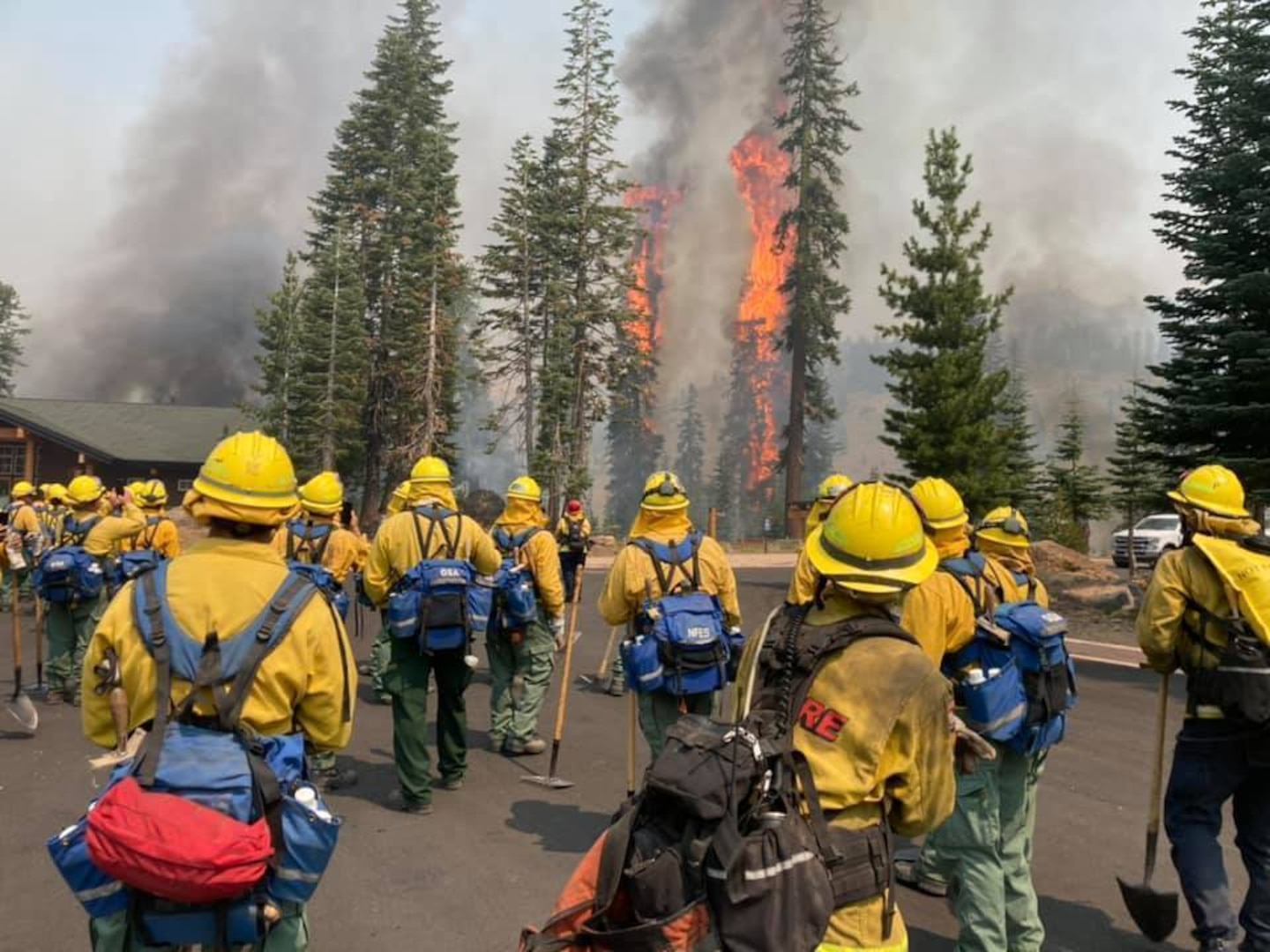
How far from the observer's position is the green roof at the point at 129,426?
33094 millimetres

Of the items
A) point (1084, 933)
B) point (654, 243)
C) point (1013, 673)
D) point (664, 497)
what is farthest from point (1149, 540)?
point (654, 243)

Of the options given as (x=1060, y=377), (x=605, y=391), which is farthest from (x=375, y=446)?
(x=1060, y=377)

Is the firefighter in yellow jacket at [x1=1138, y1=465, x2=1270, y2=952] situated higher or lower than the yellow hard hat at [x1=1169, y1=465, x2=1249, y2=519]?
lower

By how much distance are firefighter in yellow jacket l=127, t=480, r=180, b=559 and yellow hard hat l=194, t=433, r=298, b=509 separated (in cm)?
709

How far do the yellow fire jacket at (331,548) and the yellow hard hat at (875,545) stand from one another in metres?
5.79

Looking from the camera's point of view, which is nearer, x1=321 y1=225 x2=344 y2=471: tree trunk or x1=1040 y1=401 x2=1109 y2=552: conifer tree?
x1=1040 y1=401 x2=1109 y2=552: conifer tree

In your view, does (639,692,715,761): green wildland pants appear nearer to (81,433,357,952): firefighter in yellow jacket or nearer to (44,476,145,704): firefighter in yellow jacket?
(81,433,357,952): firefighter in yellow jacket

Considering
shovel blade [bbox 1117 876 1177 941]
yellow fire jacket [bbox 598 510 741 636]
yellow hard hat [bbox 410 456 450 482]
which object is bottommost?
shovel blade [bbox 1117 876 1177 941]

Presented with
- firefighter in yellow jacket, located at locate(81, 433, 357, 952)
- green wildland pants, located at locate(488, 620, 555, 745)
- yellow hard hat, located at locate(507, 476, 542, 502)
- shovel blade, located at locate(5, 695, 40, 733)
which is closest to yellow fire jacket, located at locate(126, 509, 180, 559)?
shovel blade, located at locate(5, 695, 40, 733)

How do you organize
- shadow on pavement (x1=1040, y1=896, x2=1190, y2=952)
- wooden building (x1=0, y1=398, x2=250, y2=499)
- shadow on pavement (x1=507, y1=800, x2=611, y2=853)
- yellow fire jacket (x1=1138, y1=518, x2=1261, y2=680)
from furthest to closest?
wooden building (x1=0, y1=398, x2=250, y2=499)
shadow on pavement (x1=507, y1=800, x2=611, y2=853)
shadow on pavement (x1=1040, y1=896, x2=1190, y2=952)
yellow fire jacket (x1=1138, y1=518, x2=1261, y2=680)

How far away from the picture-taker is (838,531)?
99.6 inches

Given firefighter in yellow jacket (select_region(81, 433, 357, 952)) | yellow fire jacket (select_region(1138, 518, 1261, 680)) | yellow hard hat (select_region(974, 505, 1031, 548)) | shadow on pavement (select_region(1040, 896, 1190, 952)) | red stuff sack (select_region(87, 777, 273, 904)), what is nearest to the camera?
red stuff sack (select_region(87, 777, 273, 904))

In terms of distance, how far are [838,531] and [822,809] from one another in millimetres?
739

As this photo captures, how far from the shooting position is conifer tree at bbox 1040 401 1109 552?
1152 inches
